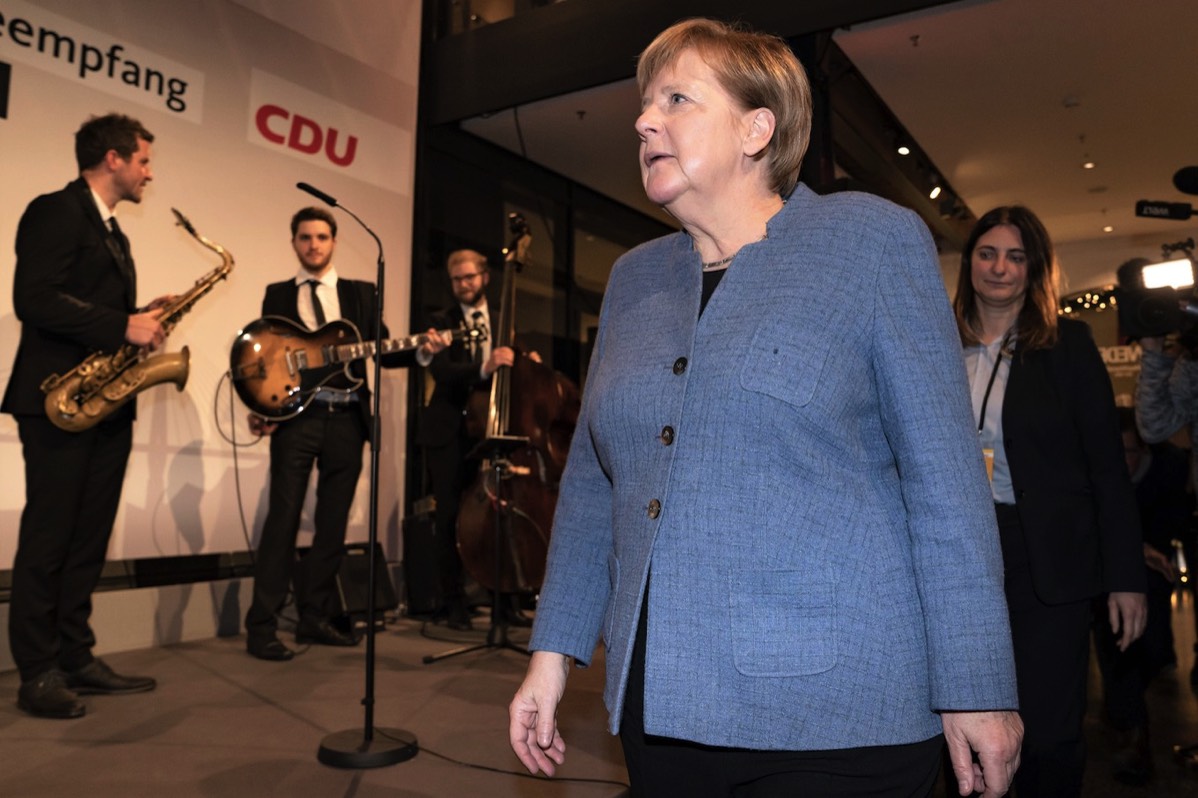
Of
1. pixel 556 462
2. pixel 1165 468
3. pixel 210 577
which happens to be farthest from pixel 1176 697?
pixel 210 577

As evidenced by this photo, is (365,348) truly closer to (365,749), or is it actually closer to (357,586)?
(357,586)

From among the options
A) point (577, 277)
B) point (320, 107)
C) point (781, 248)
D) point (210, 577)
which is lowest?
point (210, 577)

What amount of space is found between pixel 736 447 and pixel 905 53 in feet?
17.1

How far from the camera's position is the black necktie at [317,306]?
181 inches

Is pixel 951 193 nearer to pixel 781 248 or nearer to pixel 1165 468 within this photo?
pixel 1165 468

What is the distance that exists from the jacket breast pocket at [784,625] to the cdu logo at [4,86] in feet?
14.7

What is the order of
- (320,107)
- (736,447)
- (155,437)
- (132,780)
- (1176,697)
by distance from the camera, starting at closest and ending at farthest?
(736,447)
(132,780)
(1176,697)
(155,437)
(320,107)

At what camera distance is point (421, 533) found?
17.0 feet

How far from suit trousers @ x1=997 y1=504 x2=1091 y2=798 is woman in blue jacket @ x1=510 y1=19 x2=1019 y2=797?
1.17 m

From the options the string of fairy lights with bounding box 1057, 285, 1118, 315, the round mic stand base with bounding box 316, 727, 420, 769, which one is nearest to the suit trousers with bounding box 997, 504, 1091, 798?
the round mic stand base with bounding box 316, 727, 420, 769

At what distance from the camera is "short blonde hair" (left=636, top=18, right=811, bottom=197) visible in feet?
3.88

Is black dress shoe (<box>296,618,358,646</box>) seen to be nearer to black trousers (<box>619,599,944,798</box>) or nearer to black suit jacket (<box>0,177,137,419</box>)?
black suit jacket (<box>0,177,137,419</box>)

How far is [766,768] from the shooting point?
0.99 metres

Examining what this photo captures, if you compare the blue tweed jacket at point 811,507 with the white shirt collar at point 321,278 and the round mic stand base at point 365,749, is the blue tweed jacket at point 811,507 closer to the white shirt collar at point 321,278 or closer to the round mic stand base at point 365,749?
the round mic stand base at point 365,749
